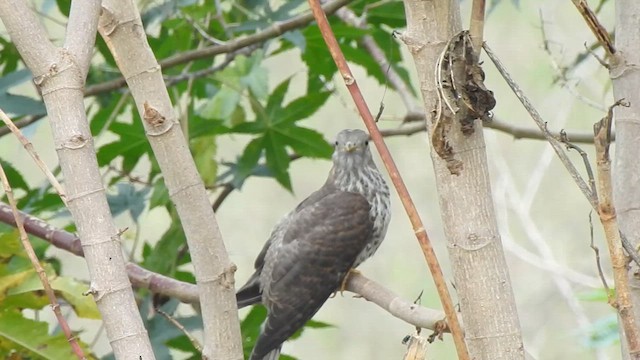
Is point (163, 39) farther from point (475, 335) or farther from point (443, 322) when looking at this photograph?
point (475, 335)

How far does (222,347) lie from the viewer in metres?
1.25

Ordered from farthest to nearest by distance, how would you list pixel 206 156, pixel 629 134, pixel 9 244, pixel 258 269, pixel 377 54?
pixel 258 269
pixel 377 54
pixel 206 156
pixel 9 244
pixel 629 134

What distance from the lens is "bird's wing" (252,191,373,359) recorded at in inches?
113

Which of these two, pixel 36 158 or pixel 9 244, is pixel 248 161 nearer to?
pixel 9 244

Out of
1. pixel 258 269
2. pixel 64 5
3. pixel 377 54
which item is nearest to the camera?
pixel 64 5

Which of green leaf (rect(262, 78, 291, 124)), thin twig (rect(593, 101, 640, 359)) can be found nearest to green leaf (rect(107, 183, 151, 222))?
green leaf (rect(262, 78, 291, 124))

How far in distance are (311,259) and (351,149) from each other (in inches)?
18.0

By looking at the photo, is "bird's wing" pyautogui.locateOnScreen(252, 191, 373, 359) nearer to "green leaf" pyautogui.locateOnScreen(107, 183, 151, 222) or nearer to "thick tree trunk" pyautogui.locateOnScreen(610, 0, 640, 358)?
"green leaf" pyautogui.locateOnScreen(107, 183, 151, 222)

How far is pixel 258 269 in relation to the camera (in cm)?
316

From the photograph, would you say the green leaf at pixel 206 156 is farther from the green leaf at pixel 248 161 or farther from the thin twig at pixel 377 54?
the thin twig at pixel 377 54

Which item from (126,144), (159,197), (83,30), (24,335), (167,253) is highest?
(126,144)

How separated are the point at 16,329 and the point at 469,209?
1.00 meters

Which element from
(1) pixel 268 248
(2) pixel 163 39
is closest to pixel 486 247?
(2) pixel 163 39

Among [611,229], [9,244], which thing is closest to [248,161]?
[9,244]
